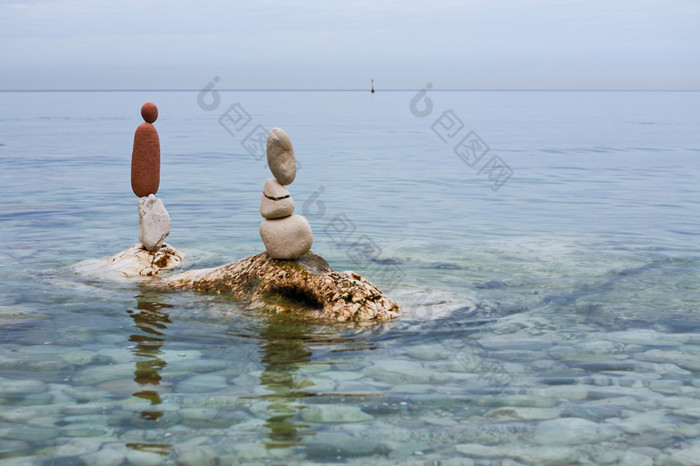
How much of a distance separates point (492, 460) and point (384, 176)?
68.0 feet

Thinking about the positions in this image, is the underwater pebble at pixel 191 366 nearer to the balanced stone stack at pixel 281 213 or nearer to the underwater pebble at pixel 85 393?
the underwater pebble at pixel 85 393

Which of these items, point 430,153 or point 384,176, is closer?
point 384,176

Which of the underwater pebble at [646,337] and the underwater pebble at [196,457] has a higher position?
the underwater pebble at [646,337]

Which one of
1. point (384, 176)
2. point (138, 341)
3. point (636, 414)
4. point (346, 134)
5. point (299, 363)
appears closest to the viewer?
point (636, 414)

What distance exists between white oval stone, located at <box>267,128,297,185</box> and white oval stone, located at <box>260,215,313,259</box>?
57cm

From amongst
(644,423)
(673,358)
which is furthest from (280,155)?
(644,423)

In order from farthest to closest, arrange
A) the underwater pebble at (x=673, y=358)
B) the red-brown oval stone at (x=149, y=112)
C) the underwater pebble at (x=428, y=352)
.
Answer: the red-brown oval stone at (x=149, y=112)
the underwater pebble at (x=428, y=352)
the underwater pebble at (x=673, y=358)

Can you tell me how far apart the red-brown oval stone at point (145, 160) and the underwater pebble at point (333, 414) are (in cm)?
633

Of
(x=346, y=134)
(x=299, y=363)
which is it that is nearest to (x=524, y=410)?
(x=299, y=363)

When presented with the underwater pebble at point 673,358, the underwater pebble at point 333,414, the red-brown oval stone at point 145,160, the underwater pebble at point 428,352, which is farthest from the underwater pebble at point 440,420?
the red-brown oval stone at point 145,160

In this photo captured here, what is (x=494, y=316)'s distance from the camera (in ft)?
30.3

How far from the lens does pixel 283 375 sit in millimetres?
7105

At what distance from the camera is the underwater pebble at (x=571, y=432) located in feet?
18.9

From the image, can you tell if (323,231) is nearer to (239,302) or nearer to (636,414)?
(239,302)
